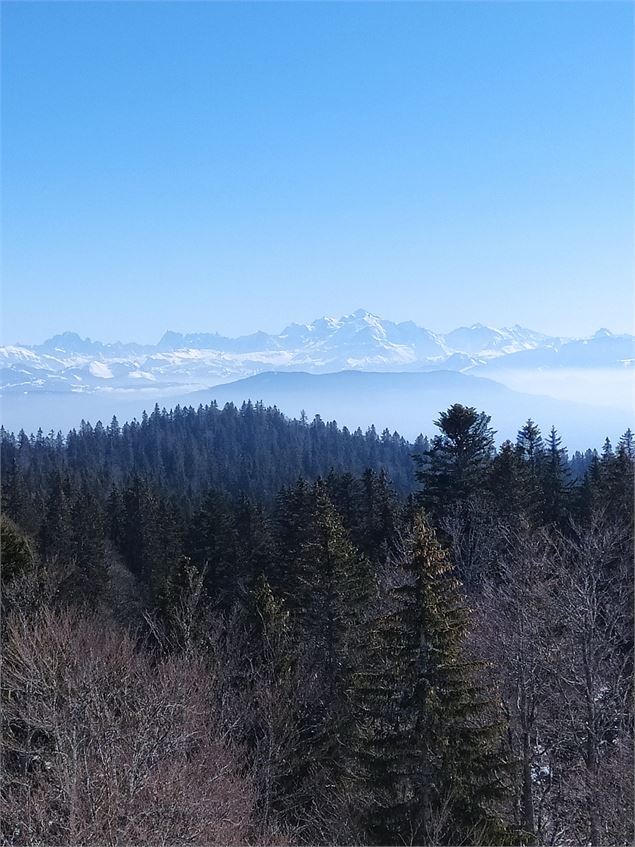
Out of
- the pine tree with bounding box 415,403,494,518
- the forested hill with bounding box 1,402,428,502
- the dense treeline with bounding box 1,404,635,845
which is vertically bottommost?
the forested hill with bounding box 1,402,428,502

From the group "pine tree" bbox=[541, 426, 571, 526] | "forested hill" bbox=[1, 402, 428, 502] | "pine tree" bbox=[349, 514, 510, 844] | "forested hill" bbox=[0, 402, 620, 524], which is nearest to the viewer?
"pine tree" bbox=[349, 514, 510, 844]

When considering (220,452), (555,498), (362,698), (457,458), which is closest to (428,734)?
(362,698)

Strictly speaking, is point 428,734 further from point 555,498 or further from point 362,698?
point 555,498

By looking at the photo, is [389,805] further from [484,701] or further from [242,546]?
[242,546]

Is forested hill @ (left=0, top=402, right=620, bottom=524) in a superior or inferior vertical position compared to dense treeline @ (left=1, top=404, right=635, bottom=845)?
inferior

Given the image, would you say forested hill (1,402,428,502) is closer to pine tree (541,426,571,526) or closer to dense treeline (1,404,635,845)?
pine tree (541,426,571,526)

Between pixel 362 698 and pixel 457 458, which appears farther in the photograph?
pixel 457 458

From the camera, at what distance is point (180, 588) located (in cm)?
2397

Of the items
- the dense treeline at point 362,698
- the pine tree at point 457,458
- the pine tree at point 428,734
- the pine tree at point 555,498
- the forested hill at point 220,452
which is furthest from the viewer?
the forested hill at point 220,452

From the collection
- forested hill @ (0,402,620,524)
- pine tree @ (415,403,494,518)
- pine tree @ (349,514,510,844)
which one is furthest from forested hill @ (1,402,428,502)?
pine tree @ (349,514,510,844)

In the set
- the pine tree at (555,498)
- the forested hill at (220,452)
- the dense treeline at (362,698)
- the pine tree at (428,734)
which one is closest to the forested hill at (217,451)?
the forested hill at (220,452)

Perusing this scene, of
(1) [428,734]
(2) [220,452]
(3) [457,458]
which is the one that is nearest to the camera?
(1) [428,734]

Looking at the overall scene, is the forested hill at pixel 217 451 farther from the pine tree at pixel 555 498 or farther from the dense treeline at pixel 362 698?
the dense treeline at pixel 362 698

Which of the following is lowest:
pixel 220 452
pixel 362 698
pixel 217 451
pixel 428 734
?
pixel 220 452
